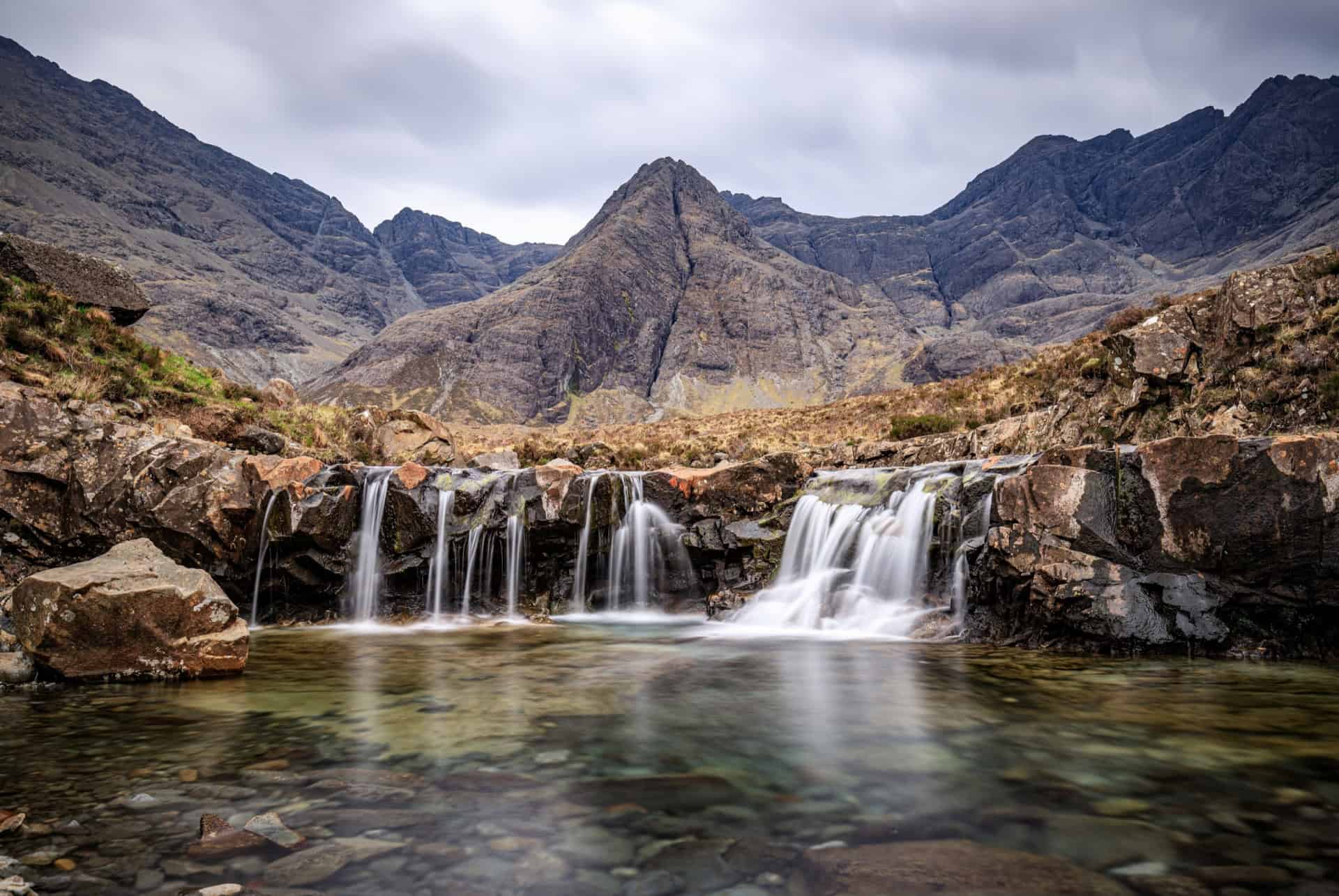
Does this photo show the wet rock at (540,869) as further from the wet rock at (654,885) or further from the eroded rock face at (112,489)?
the eroded rock face at (112,489)

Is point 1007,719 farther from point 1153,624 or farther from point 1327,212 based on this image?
point 1327,212

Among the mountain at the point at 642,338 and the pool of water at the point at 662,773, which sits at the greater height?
the mountain at the point at 642,338

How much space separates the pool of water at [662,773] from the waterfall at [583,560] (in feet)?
21.2

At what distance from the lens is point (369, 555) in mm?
14180

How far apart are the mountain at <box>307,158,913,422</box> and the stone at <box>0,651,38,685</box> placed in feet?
326

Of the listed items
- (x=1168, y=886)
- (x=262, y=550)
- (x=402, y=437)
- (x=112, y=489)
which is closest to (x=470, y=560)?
(x=262, y=550)

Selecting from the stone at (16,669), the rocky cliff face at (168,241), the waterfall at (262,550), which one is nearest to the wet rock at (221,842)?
the stone at (16,669)

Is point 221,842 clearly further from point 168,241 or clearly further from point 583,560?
point 168,241

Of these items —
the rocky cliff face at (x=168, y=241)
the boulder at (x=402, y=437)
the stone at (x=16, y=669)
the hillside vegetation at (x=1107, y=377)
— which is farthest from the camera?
the rocky cliff face at (x=168, y=241)

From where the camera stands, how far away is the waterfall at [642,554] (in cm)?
1496

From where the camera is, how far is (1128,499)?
30.0ft

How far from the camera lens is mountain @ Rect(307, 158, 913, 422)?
116m

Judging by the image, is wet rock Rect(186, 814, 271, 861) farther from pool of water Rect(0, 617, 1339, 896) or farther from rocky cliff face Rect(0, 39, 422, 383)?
rocky cliff face Rect(0, 39, 422, 383)

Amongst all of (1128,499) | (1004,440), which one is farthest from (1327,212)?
(1128,499)
